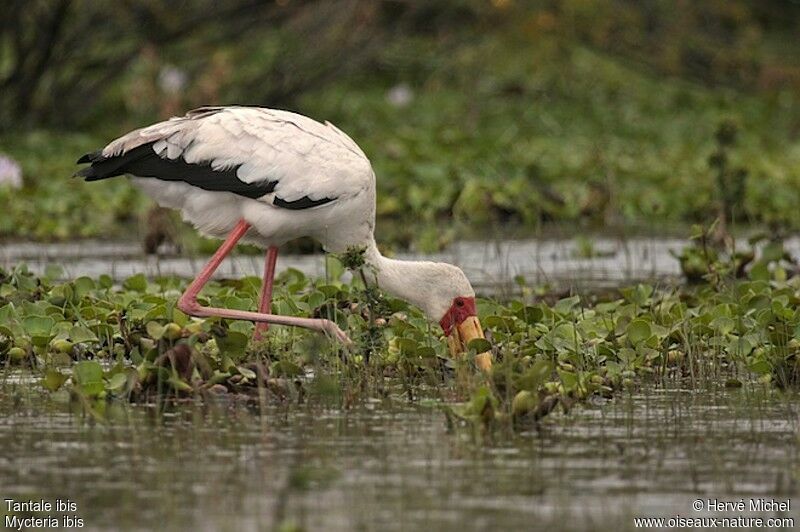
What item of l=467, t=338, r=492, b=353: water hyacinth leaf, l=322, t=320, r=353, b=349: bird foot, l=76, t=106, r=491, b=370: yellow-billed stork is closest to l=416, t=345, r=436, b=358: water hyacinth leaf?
l=467, t=338, r=492, b=353: water hyacinth leaf

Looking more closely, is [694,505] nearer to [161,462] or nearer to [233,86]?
[161,462]

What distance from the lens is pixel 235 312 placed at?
7113 millimetres

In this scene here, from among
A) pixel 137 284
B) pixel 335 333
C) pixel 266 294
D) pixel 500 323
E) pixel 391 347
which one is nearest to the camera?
pixel 391 347

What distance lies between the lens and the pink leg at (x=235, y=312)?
6882 millimetres

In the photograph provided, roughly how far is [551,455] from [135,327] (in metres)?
2.36

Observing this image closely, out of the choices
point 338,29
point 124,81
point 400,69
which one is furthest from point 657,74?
point 124,81

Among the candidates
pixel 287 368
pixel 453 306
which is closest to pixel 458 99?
pixel 453 306

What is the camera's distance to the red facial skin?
22.7 feet

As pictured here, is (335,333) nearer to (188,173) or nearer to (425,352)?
(425,352)

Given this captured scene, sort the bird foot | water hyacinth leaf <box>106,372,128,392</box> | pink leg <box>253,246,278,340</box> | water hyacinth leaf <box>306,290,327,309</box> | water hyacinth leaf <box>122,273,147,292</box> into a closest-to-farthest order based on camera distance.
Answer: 1. water hyacinth leaf <box>106,372,128,392</box>
2. the bird foot
3. pink leg <box>253,246,278,340</box>
4. water hyacinth leaf <box>306,290,327,309</box>
5. water hyacinth leaf <box>122,273,147,292</box>

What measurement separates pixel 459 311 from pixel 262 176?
965 millimetres

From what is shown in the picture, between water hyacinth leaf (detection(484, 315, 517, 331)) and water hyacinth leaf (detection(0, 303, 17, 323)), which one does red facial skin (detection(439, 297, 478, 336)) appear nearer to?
water hyacinth leaf (detection(484, 315, 517, 331))

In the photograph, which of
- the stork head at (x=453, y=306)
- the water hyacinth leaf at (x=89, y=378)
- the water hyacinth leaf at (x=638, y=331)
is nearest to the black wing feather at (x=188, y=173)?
the stork head at (x=453, y=306)

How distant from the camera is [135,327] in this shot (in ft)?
22.9
